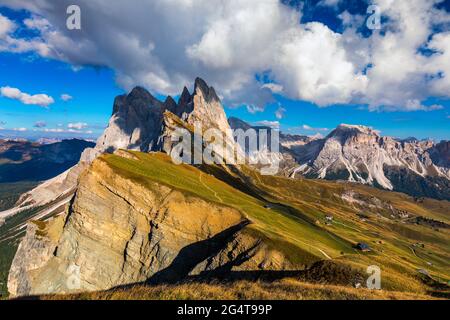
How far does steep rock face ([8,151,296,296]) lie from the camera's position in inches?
3164

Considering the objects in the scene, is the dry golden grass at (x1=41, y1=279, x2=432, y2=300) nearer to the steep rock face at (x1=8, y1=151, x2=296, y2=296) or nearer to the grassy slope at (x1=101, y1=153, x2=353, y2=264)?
the grassy slope at (x1=101, y1=153, x2=353, y2=264)

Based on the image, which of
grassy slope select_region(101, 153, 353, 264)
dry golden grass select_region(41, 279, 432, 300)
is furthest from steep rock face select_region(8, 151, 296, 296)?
dry golden grass select_region(41, 279, 432, 300)

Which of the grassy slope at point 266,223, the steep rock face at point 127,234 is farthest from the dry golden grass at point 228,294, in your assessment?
the steep rock face at point 127,234

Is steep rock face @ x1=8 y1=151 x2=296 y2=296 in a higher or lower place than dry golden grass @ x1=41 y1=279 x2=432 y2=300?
lower

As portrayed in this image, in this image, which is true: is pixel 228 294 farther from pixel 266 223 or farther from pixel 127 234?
pixel 127 234

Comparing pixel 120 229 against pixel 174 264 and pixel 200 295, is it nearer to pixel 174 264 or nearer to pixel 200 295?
pixel 174 264

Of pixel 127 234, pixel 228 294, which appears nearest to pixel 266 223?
pixel 127 234

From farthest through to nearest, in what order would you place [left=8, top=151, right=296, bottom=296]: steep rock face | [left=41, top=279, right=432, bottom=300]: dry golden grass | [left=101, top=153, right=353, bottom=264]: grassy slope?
[left=8, top=151, right=296, bottom=296]: steep rock face → [left=101, top=153, right=353, bottom=264]: grassy slope → [left=41, top=279, right=432, bottom=300]: dry golden grass

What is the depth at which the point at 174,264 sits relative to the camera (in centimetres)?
7900

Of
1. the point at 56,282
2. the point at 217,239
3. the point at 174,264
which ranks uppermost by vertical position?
the point at 217,239

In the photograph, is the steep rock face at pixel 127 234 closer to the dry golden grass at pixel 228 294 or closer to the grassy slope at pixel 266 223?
the grassy slope at pixel 266 223

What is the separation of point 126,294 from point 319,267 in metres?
25.1

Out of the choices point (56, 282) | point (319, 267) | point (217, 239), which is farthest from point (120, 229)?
point (319, 267)

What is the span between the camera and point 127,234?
86.5 meters
